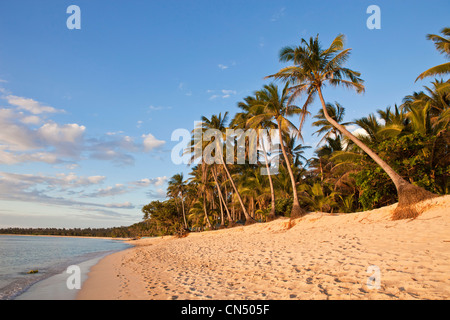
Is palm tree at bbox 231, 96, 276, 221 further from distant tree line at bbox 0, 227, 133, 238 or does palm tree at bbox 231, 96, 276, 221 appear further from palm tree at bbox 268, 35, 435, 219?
distant tree line at bbox 0, 227, 133, 238

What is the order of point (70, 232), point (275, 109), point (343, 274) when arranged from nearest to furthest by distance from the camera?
point (343, 274) → point (275, 109) → point (70, 232)

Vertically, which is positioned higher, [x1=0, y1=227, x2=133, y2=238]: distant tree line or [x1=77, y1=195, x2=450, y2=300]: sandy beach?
[x1=77, y1=195, x2=450, y2=300]: sandy beach

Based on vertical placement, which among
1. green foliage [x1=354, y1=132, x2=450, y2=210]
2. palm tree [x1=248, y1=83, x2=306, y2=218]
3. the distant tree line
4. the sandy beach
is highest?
palm tree [x1=248, y1=83, x2=306, y2=218]

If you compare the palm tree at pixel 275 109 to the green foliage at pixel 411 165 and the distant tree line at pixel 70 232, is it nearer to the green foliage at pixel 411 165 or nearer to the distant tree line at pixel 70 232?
the green foliage at pixel 411 165

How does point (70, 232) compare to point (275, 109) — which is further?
point (70, 232)

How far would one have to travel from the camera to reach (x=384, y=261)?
195 inches

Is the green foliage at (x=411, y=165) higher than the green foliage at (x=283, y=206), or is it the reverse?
the green foliage at (x=411, y=165)

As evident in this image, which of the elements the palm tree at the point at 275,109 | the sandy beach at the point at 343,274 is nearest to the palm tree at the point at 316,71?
the palm tree at the point at 275,109

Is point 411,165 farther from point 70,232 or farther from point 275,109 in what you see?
point 70,232

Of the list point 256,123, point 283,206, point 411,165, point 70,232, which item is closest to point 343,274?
point 411,165

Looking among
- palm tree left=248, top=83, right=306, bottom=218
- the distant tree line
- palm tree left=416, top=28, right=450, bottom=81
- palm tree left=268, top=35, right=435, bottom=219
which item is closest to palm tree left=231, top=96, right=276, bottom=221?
palm tree left=248, top=83, right=306, bottom=218

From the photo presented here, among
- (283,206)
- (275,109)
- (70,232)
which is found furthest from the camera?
(70,232)

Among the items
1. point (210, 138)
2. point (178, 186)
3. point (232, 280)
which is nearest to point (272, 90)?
point (210, 138)
